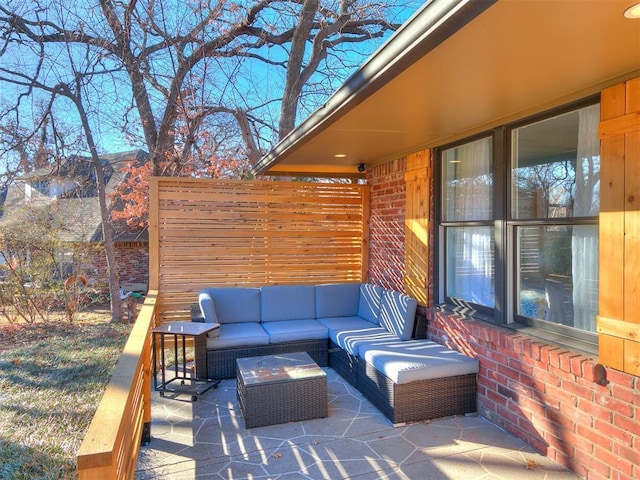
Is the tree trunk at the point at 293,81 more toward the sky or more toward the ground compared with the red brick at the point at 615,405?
more toward the sky

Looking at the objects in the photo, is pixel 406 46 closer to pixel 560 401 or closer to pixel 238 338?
pixel 560 401

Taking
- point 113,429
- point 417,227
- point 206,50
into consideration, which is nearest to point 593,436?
point 417,227

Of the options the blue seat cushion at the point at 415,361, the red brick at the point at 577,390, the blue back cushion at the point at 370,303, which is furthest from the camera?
the blue back cushion at the point at 370,303

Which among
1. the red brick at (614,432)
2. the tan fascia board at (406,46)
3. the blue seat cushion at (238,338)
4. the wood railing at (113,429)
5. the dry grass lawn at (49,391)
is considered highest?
the tan fascia board at (406,46)

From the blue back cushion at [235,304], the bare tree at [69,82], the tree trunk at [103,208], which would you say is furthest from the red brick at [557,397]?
the bare tree at [69,82]

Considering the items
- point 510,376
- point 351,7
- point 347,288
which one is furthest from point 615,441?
point 351,7

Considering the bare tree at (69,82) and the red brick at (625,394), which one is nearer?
the red brick at (625,394)

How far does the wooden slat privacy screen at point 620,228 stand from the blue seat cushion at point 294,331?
9.80 ft

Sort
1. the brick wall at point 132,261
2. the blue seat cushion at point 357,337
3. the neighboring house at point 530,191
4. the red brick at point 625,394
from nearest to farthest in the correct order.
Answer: the neighboring house at point 530,191 < the red brick at point 625,394 < the blue seat cushion at point 357,337 < the brick wall at point 132,261

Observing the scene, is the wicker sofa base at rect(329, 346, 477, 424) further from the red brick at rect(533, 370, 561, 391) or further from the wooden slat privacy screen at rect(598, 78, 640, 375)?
the wooden slat privacy screen at rect(598, 78, 640, 375)

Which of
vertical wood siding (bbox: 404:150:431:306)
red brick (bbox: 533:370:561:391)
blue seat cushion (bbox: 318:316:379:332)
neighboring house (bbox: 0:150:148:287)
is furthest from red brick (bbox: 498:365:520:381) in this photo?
neighboring house (bbox: 0:150:148:287)

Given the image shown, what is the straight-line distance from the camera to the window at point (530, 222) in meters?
2.95

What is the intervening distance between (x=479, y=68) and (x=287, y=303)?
152 inches

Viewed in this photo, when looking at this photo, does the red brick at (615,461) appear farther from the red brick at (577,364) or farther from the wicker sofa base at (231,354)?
the wicker sofa base at (231,354)
